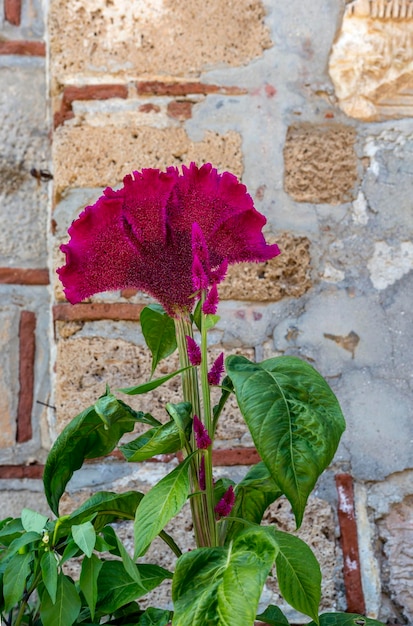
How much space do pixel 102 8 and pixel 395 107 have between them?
2.29ft

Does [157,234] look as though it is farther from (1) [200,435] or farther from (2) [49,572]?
(2) [49,572]

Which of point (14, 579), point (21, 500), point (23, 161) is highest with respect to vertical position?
point (23, 161)

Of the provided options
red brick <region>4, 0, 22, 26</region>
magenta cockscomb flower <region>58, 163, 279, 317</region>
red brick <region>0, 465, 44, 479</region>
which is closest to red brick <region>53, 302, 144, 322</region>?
red brick <region>0, 465, 44, 479</region>

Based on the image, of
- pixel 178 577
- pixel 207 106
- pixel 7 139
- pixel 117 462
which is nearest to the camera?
pixel 178 577

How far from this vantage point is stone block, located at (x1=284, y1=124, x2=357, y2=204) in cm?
178

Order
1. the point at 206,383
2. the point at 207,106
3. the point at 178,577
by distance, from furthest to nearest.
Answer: the point at 207,106, the point at 206,383, the point at 178,577

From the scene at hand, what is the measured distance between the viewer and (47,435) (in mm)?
1871

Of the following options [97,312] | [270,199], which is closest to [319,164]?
[270,199]

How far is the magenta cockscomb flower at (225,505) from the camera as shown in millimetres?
1093

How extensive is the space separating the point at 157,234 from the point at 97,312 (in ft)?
2.10

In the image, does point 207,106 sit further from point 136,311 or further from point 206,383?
point 206,383

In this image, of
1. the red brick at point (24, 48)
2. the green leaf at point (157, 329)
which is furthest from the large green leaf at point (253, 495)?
the red brick at point (24, 48)

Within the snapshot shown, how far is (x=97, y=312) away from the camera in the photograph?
1.71 meters

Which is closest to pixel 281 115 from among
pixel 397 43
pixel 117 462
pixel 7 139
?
pixel 397 43
